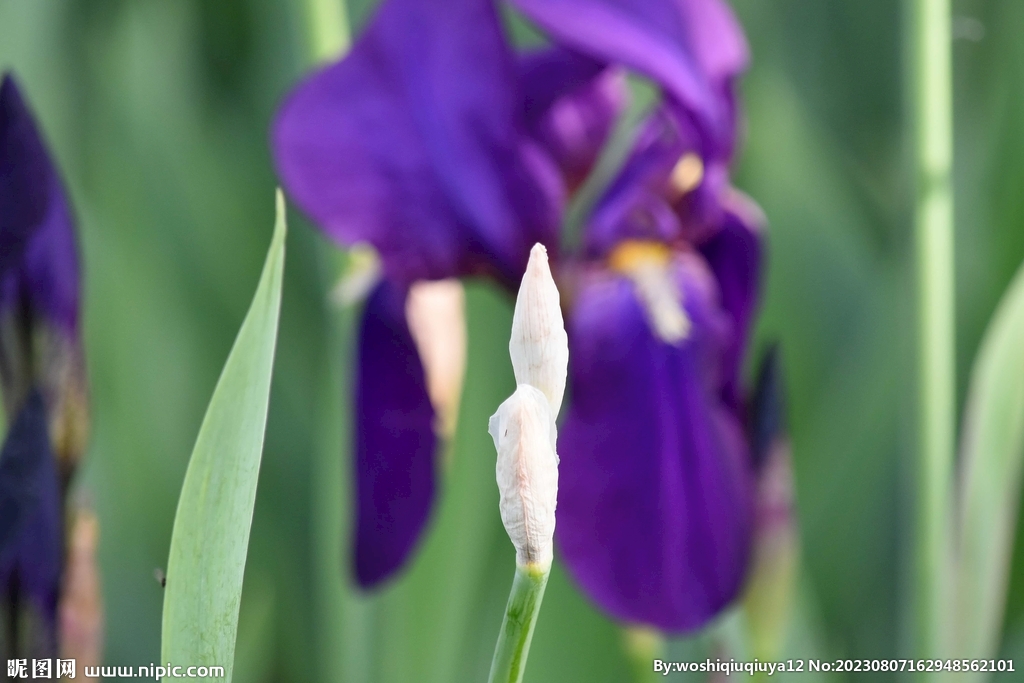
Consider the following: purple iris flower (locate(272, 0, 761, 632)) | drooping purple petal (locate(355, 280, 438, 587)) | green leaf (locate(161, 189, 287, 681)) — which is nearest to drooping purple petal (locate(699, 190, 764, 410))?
purple iris flower (locate(272, 0, 761, 632))

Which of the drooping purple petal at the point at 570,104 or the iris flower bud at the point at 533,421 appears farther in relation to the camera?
the drooping purple petal at the point at 570,104

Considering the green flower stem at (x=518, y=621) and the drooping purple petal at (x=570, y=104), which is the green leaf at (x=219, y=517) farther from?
the drooping purple petal at (x=570, y=104)

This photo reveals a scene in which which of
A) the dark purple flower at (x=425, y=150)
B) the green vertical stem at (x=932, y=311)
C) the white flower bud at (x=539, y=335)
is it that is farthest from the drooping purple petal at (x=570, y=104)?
the white flower bud at (x=539, y=335)

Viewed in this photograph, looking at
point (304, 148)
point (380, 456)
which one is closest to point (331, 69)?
point (304, 148)

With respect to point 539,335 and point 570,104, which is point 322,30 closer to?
point 570,104

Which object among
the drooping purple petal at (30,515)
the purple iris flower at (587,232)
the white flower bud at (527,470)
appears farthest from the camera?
the purple iris flower at (587,232)

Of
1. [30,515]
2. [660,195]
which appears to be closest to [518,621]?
[30,515]

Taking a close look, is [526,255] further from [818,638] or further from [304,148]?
[818,638]
